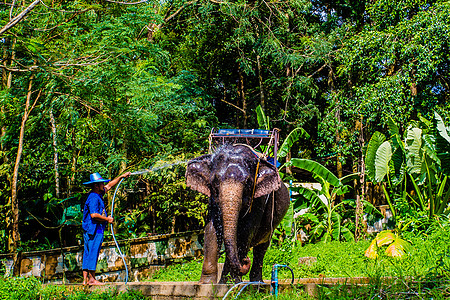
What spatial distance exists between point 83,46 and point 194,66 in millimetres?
6190

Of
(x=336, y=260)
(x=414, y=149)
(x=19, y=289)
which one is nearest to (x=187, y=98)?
(x=336, y=260)

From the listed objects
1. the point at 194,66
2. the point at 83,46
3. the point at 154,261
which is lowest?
the point at 154,261

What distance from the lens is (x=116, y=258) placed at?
384 inches

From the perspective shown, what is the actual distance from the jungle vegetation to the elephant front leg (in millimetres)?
3097

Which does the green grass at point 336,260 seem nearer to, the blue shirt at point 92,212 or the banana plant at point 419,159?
the banana plant at point 419,159

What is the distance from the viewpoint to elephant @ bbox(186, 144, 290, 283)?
17.4ft

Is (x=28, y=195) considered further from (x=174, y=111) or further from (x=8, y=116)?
(x=174, y=111)

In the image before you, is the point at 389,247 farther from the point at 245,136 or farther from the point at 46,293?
the point at 46,293

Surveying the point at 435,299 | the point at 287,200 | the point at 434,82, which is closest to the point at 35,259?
the point at 287,200

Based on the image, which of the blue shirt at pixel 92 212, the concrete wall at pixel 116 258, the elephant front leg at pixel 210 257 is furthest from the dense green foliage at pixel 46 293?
the concrete wall at pixel 116 258

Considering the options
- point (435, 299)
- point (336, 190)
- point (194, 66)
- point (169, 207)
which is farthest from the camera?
point (194, 66)

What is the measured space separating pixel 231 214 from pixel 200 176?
90 centimetres

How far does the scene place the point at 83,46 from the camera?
379 inches

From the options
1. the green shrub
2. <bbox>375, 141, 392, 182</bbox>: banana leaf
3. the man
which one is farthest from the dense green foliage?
<bbox>375, 141, 392, 182</bbox>: banana leaf
